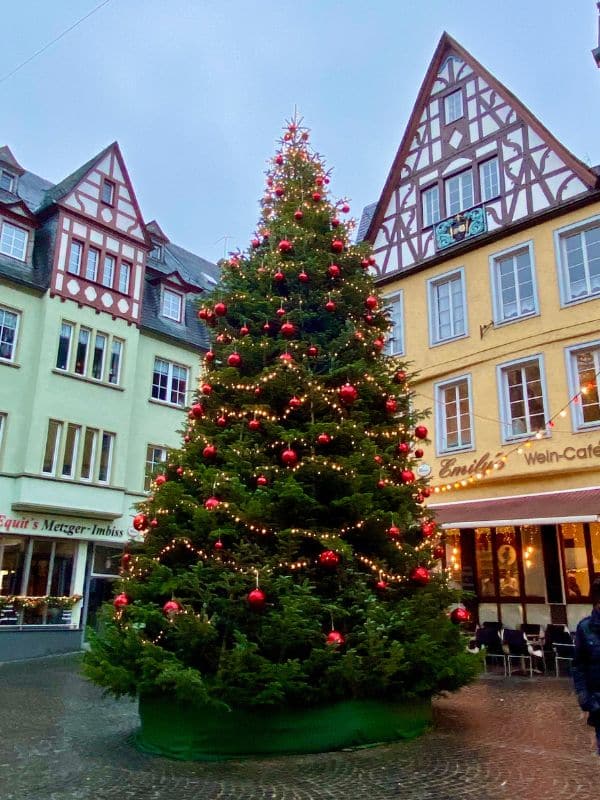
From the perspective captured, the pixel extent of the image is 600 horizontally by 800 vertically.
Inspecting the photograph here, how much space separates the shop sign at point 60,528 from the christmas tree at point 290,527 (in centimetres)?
1211

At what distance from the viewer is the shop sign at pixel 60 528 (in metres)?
18.5

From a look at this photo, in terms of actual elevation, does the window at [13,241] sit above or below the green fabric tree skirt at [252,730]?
above

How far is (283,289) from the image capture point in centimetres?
933

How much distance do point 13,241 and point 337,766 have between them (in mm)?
18345

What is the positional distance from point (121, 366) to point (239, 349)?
14.1 m

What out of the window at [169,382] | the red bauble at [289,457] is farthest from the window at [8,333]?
the red bauble at [289,457]

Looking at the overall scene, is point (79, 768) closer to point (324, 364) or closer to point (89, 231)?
point (324, 364)

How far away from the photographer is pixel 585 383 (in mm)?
14648

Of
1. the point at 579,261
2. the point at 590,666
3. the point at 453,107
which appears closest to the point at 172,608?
the point at 590,666

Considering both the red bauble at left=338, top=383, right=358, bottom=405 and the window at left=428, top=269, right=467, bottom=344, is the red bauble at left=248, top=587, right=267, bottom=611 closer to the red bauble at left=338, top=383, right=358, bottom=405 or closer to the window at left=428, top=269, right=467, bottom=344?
the red bauble at left=338, top=383, right=358, bottom=405

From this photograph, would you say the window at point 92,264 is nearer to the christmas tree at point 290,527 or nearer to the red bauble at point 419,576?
the christmas tree at point 290,527

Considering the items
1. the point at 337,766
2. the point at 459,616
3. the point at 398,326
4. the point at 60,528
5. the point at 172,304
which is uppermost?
the point at 172,304

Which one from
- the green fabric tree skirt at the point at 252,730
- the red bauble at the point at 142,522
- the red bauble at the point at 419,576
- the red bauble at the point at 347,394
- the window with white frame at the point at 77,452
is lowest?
the green fabric tree skirt at the point at 252,730

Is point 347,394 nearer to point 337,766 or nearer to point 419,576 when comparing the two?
point 419,576
